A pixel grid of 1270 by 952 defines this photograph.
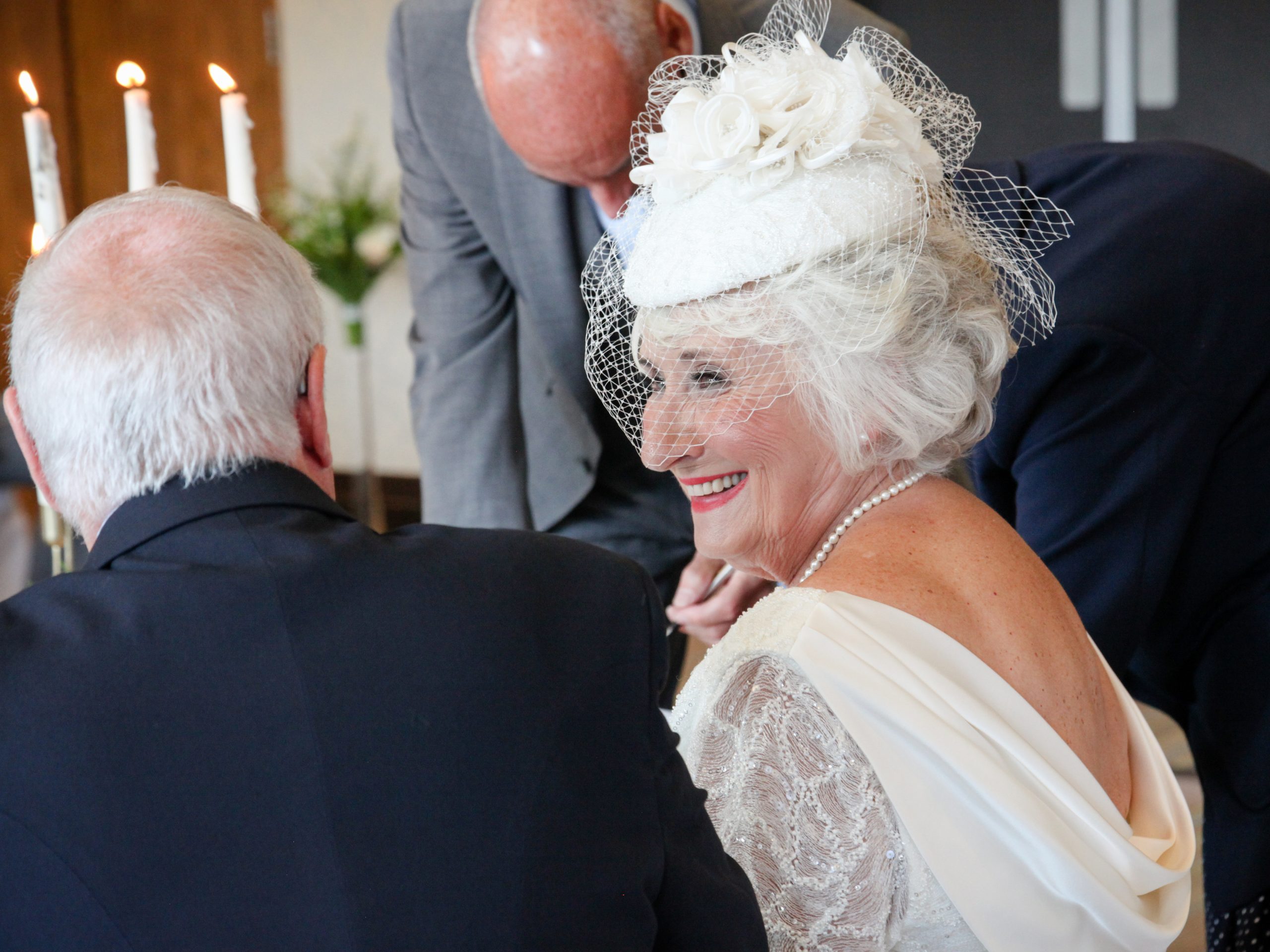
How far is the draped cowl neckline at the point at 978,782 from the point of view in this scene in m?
1.28

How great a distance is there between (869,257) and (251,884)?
3.19ft

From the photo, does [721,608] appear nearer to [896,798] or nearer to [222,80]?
[896,798]

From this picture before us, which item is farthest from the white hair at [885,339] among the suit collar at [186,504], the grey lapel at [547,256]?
the grey lapel at [547,256]

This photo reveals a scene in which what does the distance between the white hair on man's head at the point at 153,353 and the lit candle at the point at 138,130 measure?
477 millimetres

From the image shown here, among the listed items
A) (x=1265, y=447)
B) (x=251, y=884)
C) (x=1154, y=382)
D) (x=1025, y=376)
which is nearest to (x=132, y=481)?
(x=251, y=884)

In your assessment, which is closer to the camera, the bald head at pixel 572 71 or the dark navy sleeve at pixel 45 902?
the dark navy sleeve at pixel 45 902

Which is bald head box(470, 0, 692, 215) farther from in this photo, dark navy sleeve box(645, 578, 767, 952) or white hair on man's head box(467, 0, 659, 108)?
dark navy sleeve box(645, 578, 767, 952)

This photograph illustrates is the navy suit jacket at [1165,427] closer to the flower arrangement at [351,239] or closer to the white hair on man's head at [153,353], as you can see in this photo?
the white hair on man's head at [153,353]

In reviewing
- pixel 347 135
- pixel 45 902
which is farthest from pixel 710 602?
pixel 347 135

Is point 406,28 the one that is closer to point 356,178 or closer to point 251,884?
point 251,884

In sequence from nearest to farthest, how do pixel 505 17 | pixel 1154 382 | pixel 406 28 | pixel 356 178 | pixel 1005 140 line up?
pixel 1154 382 < pixel 505 17 < pixel 406 28 < pixel 1005 140 < pixel 356 178

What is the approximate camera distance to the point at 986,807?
4.26 feet

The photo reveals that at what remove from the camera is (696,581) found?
94.8 inches

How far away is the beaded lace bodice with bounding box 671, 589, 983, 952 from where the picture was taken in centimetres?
128
